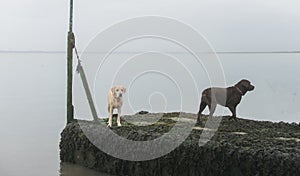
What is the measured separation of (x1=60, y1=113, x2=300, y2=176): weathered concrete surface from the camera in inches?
386

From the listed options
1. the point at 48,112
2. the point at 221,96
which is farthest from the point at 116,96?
the point at 48,112

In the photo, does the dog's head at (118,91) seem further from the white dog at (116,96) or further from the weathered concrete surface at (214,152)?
the weathered concrete surface at (214,152)

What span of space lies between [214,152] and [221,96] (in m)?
3.08

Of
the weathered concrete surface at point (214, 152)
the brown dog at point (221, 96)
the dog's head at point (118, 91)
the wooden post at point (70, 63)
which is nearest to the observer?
the weathered concrete surface at point (214, 152)

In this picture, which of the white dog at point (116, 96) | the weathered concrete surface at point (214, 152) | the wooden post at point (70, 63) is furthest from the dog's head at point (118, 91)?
the wooden post at point (70, 63)

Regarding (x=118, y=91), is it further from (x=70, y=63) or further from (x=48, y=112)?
(x=48, y=112)

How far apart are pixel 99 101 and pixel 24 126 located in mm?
4951

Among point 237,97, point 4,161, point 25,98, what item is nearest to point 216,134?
point 237,97

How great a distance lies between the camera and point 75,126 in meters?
13.7

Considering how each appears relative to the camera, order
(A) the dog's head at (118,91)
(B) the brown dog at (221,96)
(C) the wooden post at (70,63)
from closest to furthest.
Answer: (A) the dog's head at (118,91)
(B) the brown dog at (221,96)
(C) the wooden post at (70,63)

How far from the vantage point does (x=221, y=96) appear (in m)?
13.4

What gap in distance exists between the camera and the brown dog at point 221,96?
43.1ft

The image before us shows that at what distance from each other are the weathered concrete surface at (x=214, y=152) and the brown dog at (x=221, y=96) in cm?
54

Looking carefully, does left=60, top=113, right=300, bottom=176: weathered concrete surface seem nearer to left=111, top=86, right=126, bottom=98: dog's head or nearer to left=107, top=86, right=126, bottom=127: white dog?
left=107, top=86, right=126, bottom=127: white dog
